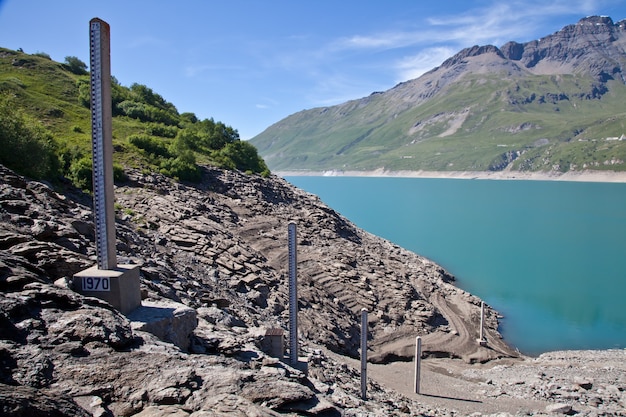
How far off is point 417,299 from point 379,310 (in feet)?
10.5

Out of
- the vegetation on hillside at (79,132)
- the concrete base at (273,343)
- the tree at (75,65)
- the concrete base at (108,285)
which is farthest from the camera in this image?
the tree at (75,65)

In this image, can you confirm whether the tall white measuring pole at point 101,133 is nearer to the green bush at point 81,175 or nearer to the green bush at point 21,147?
the green bush at point 21,147

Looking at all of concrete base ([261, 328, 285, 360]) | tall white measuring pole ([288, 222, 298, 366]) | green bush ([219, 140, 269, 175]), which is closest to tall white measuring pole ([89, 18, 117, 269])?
tall white measuring pole ([288, 222, 298, 366])

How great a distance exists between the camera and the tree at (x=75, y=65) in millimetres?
44719

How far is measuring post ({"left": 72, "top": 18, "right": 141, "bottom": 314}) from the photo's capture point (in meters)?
6.84

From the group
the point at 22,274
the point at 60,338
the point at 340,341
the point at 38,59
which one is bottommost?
the point at 340,341

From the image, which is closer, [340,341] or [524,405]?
[524,405]

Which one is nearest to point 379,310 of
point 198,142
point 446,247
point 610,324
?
point 610,324

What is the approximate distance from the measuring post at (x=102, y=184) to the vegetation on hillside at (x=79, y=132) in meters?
10.2

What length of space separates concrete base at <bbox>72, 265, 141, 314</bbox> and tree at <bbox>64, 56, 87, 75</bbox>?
1747 inches

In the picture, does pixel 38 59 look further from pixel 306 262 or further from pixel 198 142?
pixel 306 262

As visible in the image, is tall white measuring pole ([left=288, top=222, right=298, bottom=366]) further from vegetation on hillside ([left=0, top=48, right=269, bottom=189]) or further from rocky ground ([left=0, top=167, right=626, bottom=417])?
vegetation on hillside ([left=0, top=48, right=269, bottom=189])

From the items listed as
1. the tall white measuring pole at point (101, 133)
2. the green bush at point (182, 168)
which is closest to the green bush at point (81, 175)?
the green bush at point (182, 168)

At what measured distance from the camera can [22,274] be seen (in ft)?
20.4
